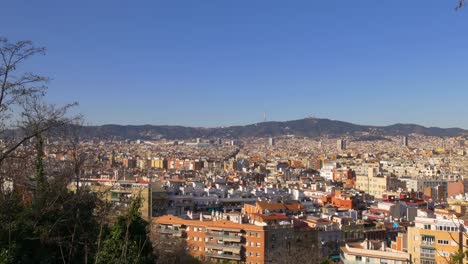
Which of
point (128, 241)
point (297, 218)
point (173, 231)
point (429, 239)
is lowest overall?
point (173, 231)

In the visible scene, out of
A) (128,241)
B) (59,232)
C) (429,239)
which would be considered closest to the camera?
(128,241)

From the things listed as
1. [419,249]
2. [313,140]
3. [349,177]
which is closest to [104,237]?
[419,249]

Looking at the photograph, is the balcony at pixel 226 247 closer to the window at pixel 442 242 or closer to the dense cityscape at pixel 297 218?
the dense cityscape at pixel 297 218

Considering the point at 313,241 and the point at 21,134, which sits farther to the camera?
the point at 313,241

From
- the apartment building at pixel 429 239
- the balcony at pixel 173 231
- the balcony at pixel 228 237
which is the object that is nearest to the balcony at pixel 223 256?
the balcony at pixel 228 237

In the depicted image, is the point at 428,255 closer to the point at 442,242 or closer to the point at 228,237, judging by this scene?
the point at 442,242

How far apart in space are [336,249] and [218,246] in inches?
187

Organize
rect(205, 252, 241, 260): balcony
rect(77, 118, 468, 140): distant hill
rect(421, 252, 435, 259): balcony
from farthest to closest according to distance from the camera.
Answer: rect(77, 118, 468, 140): distant hill
rect(205, 252, 241, 260): balcony
rect(421, 252, 435, 259): balcony

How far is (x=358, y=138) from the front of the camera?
A: 169375mm

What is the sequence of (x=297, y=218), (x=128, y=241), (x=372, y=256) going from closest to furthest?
(x=128, y=241), (x=372, y=256), (x=297, y=218)

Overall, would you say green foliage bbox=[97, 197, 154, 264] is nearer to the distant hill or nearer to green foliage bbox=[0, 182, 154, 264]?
green foliage bbox=[0, 182, 154, 264]

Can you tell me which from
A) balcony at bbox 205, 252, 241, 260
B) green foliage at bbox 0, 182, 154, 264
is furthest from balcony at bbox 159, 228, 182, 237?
green foliage at bbox 0, 182, 154, 264

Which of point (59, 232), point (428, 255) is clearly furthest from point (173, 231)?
point (59, 232)

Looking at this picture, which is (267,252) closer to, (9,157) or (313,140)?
(9,157)
